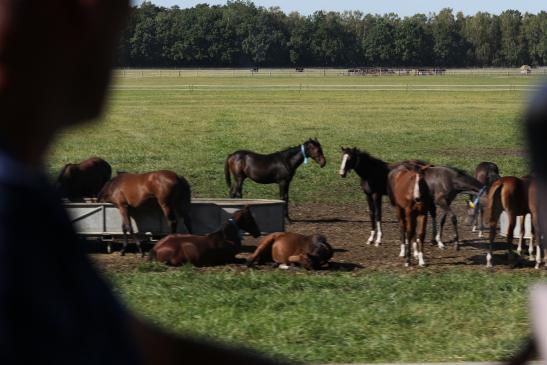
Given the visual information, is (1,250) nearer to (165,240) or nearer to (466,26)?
(165,240)

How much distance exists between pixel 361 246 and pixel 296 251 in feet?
8.67

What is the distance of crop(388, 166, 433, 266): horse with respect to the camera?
1385 cm

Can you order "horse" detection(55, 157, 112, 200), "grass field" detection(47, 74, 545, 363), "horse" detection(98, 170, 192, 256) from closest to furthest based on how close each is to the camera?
"grass field" detection(47, 74, 545, 363)
"horse" detection(98, 170, 192, 256)
"horse" detection(55, 157, 112, 200)

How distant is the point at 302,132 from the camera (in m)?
35.2

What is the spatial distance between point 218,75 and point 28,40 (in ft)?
346

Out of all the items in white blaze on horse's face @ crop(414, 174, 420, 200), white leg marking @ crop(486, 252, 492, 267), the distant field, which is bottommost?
the distant field

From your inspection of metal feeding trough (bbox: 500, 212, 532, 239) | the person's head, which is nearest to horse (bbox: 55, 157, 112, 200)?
metal feeding trough (bbox: 500, 212, 532, 239)

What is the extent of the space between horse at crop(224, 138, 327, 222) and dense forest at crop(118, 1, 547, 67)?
7920 centimetres

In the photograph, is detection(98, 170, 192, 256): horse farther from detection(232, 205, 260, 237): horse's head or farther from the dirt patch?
detection(232, 205, 260, 237): horse's head

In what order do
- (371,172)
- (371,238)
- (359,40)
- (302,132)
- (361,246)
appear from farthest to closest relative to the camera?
1. (359,40)
2. (302,132)
3. (371,172)
4. (371,238)
5. (361,246)

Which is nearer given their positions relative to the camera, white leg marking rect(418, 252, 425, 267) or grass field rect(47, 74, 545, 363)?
grass field rect(47, 74, 545, 363)

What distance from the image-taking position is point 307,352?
6.64 metres

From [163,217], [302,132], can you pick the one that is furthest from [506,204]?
[302,132]

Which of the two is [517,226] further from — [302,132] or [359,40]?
[359,40]
